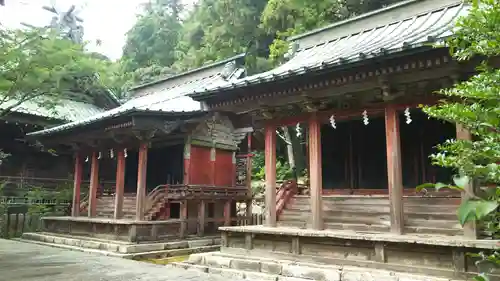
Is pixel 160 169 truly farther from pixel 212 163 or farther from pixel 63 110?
pixel 63 110

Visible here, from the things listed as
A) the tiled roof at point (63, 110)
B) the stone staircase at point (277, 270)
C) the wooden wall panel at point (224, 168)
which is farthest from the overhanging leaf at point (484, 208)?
the tiled roof at point (63, 110)

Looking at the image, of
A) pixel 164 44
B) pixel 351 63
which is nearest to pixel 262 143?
pixel 351 63

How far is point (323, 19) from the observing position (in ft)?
69.5

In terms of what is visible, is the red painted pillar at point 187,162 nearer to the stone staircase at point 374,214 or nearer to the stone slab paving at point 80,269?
the stone slab paving at point 80,269

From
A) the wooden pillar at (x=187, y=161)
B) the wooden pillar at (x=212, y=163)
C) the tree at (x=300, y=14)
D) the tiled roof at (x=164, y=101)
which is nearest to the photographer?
the tiled roof at (x=164, y=101)

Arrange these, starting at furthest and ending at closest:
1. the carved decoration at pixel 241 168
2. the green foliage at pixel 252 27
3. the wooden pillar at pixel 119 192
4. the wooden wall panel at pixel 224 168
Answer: the green foliage at pixel 252 27, the carved decoration at pixel 241 168, the wooden wall panel at pixel 224 168, the wooden pillar at pixel 119 192

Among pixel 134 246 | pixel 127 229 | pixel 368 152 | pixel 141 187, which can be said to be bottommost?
pixel 134 246

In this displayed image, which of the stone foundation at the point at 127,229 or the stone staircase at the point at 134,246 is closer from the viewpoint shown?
the stone staircase at the point at 134,246

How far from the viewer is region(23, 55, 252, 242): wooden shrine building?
1352 cm

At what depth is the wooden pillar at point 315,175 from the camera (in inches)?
367

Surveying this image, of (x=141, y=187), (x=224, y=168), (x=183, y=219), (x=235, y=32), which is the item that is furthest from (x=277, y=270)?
(x=235, y=32)

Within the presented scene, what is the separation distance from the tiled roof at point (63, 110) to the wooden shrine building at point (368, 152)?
40.3 ft

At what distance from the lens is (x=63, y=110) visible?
22.7 meters

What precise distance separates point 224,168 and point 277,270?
7.78m
